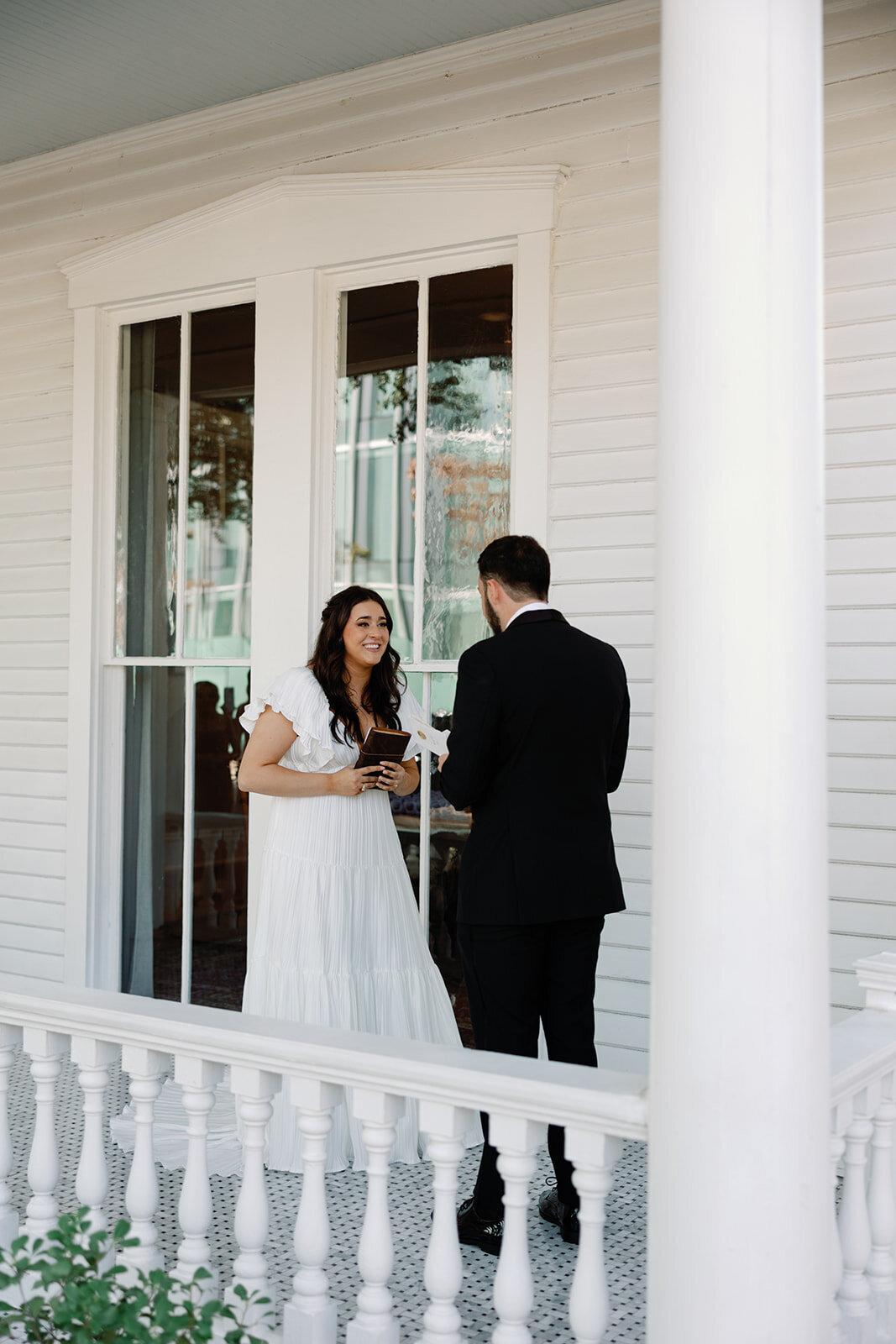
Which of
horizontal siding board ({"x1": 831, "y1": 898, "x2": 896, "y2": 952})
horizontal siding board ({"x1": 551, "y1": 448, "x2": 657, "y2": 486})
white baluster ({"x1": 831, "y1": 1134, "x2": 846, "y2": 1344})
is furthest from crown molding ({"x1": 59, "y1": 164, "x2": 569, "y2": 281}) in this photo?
white baluster ({"x1": 831, "y1": 1134, "x2": 846, "y2": 1344})

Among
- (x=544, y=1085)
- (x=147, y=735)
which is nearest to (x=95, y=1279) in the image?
(x=544, y=1085)

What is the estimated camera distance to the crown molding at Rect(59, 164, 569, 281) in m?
3.97

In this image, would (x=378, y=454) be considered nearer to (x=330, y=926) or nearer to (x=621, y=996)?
(x=330, y=926)

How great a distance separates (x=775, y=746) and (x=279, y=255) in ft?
11.3

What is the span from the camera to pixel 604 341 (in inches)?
152

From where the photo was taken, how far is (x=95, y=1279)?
1881 millimetres

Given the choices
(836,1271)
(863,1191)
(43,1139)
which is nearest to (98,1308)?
(43,1139)

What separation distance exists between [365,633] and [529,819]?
39.1 inches

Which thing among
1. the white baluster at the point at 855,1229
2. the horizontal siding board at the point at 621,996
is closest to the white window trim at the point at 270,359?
the horizontal siding board at the point at 621,996

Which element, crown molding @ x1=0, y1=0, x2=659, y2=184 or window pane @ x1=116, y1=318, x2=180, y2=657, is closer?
crown molding @ x1=0, y1=0, x2=659, y2=184

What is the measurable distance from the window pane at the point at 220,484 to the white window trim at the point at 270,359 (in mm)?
145

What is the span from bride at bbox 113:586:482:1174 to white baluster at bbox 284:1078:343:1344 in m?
1.28

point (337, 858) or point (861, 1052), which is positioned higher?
point (337, 858)

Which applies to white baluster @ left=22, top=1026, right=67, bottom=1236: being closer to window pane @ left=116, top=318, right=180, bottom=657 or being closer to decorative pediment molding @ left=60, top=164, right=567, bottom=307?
window pane @ left=116, top=318, right=180, bottom=657
